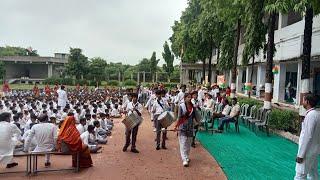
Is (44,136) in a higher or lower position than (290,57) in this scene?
lower

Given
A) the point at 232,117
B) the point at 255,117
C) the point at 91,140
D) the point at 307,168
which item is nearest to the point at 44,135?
the point at 91,140

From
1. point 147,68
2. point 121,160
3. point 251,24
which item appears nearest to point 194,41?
point 251,24

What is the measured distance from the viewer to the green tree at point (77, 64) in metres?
60.1

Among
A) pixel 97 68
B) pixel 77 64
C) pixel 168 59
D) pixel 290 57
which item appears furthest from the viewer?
pixel 168 59

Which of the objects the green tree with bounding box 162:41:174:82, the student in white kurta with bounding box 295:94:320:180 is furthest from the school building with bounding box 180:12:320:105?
the green tree with bounding box 162:41:174:82

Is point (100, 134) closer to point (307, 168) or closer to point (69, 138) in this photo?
point (69, 138)

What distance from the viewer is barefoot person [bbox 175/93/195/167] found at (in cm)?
967

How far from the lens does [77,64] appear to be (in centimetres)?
6044

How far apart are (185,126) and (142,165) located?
142 cm

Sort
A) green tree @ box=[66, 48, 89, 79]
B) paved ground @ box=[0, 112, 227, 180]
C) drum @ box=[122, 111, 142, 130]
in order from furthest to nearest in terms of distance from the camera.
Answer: green tree @ box=[66, 48, 89, 79], drum @ box=[122, 111, 142, 130], paved ground @ box=[0, 112, 227, 180]

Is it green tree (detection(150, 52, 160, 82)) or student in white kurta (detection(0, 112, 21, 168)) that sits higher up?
green tree (detection(150, 52, 160, 82))

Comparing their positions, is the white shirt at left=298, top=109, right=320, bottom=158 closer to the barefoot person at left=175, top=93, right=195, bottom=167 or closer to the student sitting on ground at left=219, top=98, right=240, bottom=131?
the barefoot person at left=175, top=93, right=195, bottom=167

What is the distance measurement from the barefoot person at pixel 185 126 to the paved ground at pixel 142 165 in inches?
13.0

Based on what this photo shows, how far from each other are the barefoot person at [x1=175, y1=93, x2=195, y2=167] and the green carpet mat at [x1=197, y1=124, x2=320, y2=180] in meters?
1.00
